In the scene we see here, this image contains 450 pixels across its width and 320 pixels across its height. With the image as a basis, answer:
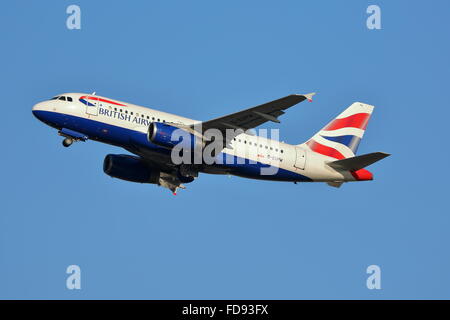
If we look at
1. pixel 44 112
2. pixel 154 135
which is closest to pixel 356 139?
pixel 154 135

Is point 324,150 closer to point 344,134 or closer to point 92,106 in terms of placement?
point 344,134

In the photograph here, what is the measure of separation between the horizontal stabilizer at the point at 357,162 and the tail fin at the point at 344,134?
1948mm

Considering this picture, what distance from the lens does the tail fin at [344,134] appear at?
2431 inches

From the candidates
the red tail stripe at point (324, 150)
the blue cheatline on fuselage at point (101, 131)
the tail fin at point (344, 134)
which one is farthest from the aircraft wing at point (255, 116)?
A: the tail fin at point (344, 134)

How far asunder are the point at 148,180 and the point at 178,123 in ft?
22.8

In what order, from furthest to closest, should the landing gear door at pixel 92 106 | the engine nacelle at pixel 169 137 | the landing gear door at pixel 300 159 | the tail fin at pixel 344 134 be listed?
the tail fin at pixel 344 134
the landing gear door at pixel 300 159
the landing gear door at pixel 92 106
the engine nacelle at pixel 169 137

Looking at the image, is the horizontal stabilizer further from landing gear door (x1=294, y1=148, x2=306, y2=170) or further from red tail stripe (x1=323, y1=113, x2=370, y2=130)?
red tail stripe (x1=323, y1=113, x2=370, y2=130)

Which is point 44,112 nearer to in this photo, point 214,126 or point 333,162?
point 214,126

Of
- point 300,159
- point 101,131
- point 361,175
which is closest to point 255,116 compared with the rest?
point 300,159

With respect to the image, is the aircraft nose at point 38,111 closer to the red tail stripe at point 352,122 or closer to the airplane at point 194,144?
the airplane at point 194,144

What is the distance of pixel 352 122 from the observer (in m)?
63.8

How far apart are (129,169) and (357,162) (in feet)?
51.3

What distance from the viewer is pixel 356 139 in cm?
6331

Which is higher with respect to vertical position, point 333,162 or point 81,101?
point 81,101
